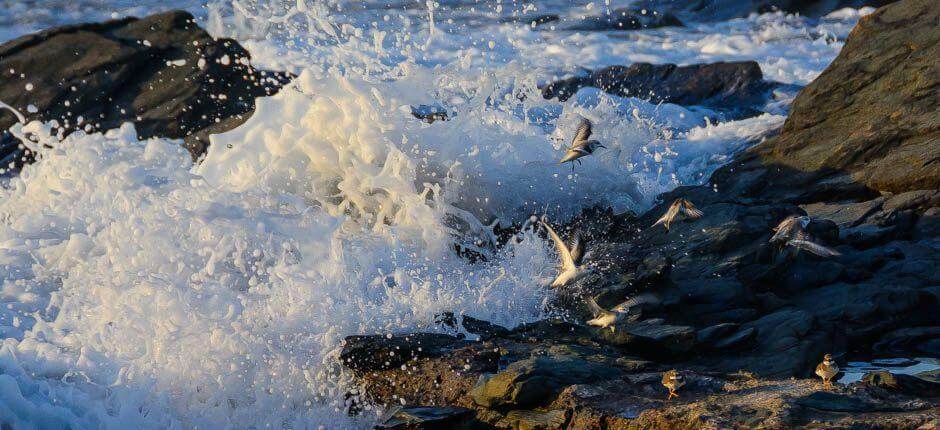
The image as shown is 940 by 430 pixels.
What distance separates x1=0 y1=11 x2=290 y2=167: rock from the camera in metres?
12.0

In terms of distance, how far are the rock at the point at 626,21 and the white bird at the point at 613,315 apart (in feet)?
49.7

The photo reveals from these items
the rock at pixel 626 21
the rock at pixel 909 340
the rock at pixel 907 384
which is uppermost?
the rock at pixel 907 384

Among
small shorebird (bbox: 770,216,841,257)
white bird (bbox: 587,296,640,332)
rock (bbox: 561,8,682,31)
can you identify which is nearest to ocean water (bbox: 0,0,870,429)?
white bird (bbox: 587,296,640,332)

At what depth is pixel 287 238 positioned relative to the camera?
6926 millimetres

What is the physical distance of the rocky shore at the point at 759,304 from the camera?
450 cm

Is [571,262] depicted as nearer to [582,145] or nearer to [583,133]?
[582,145]

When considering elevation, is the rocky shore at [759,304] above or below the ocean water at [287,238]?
above

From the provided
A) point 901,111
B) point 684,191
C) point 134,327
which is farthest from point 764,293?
point 134,327

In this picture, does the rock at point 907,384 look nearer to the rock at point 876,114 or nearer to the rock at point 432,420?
the rock at point 432,420

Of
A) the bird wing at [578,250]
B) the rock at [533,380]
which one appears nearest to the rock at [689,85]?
the bird wing at [578,250]

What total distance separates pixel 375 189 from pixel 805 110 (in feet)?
12.2

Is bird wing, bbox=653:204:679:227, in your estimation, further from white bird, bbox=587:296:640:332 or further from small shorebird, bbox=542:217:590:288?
white bird, bbox=587:296:640:332

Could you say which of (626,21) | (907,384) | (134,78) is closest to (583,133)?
(907,384)

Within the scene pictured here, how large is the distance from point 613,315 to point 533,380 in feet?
3.30
